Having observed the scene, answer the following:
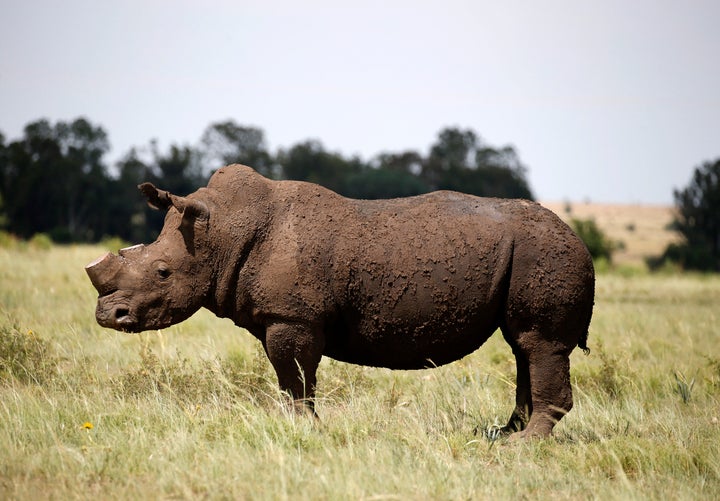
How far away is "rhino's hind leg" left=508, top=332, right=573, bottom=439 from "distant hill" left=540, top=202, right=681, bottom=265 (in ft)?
167

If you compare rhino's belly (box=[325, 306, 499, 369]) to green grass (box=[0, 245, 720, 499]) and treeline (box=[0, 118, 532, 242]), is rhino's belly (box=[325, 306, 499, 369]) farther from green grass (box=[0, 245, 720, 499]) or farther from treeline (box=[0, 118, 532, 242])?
treeline (box=[0, 118, 532, 242])

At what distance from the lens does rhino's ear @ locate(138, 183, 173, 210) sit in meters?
6.20

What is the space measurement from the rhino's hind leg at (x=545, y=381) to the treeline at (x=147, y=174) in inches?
1365

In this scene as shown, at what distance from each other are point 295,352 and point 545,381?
177 cm

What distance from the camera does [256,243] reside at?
6129 millimetres

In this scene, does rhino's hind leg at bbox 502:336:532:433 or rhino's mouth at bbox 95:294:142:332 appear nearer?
rhino's mouth at bbox 95:294:142:332

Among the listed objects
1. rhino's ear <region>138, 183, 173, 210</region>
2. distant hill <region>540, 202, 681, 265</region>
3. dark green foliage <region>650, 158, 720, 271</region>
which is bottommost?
distant hill <region>540, 202, 681, 265</region>

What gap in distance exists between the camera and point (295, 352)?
597 centimetres

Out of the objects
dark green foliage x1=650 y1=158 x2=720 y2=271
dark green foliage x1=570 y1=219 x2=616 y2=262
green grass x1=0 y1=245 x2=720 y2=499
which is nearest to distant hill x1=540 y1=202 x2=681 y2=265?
dark green foliage x1=650 y1=158 x2=720 y2=271

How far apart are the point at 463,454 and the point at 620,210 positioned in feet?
373

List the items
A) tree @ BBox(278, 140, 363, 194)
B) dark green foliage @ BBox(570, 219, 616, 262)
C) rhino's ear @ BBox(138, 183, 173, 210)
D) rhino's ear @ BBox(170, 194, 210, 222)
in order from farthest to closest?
tree @ BBox(278, 140, 363, 194) < dark green foliage @ BBox(570, 219, 616, 262) < rhino's ear @ BBox(138, 183, 173, 210) < rhino's ear @ BBox(170, 194, 210, 222)

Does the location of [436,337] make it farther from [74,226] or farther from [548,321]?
[74,226]

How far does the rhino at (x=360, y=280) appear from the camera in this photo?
19.6ft

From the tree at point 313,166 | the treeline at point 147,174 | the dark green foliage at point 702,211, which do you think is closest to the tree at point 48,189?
the treeline at point 147,174
